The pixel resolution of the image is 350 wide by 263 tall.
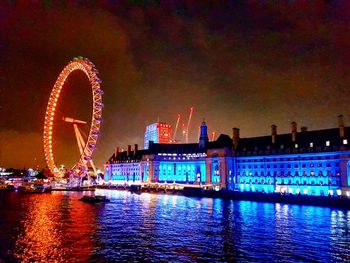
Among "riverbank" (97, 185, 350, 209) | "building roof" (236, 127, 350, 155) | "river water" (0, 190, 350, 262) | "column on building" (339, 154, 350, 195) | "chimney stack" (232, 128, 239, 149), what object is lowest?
"river water" (0, 190, 350, 262)

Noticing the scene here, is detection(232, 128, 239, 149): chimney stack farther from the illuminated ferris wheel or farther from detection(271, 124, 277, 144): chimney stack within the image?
the illuminated ferris wheel

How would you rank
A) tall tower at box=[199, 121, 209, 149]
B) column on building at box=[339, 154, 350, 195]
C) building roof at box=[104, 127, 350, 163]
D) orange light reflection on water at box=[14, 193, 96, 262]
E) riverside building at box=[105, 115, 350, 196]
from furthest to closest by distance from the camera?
1. tall tower at box=[199, 121, 209, 149]
2. building roof at box=[104, 127, 350, 163]
3. riverside building at box=[105, 115, 350, 196]
4. column on building at box=[339, 154, 350, 195]
5. orange light reflection on water at box=[14, 193, 96, 262]

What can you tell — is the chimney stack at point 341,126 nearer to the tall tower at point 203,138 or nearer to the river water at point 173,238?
the river water at point 173,238

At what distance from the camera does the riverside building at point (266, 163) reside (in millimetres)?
85569

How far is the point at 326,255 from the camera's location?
91.7ft

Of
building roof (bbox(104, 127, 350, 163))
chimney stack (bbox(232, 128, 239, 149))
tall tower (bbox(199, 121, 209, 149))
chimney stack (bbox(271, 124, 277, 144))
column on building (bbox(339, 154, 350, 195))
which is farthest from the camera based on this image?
tall tower (bbox(199, 121, 209, 149))

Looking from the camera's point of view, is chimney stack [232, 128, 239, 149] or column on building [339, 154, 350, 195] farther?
chimney stack [232, 128, 239, 149]

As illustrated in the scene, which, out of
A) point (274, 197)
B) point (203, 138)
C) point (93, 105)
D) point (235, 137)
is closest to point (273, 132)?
point (235, 137)

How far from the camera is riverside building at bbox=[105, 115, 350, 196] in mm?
85569

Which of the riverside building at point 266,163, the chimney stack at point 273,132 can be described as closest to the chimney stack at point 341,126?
the riverside building at point 266,163

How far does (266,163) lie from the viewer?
102 m

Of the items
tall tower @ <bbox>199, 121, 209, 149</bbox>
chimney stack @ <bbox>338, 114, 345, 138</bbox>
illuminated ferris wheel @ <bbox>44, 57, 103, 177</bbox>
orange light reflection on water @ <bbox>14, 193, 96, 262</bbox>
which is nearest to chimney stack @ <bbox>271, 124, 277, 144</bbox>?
chimney stack @ <bbox>338, 114, 345, 138</bbox>

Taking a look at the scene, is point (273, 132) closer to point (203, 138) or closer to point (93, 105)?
point (203, 138)

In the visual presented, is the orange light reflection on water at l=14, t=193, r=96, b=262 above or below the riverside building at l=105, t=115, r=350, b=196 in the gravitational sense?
below
